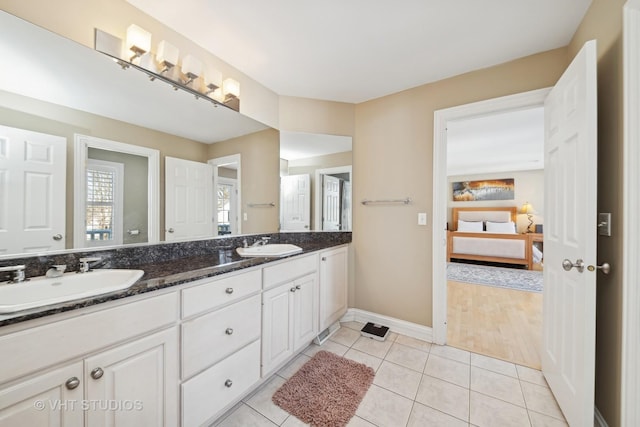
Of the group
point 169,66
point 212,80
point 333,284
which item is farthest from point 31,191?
point 333,284

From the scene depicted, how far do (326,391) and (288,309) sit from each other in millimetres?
548

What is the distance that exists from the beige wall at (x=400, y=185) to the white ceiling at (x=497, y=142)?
408 mm

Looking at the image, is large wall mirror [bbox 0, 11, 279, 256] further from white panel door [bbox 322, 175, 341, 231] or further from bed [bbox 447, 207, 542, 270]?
bed [bbox 447, 207, 542, 270]

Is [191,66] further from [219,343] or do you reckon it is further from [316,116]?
[219,343]

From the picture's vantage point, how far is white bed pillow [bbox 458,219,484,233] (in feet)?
19.3

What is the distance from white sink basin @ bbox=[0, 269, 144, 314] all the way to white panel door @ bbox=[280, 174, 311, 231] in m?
1.43

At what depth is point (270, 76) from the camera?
208 cm

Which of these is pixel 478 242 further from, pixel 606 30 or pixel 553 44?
pixel 606 30

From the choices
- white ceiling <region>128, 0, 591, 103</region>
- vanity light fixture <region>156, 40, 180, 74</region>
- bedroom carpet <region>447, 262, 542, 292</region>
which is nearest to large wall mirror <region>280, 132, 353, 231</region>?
white ceiling <region>128, 0, 591, 103</region>

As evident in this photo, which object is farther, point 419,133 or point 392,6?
point 419,133

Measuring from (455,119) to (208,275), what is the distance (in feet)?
7.21

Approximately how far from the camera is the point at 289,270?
172 centimetres

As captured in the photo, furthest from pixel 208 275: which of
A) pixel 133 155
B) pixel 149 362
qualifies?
pixel 133 155

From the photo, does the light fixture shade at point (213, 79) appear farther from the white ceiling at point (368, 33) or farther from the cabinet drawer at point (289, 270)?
the cabinet drawer at point (289, 270)
